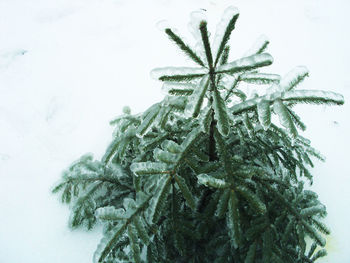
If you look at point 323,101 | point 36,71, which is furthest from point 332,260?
point 36,71

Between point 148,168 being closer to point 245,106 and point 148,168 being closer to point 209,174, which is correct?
point 209,174

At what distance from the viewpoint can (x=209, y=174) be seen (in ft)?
5.58

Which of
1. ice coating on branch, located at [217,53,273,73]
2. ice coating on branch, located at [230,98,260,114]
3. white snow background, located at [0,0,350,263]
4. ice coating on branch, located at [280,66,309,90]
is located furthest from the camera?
white snow background, located at [0,0,350,263]

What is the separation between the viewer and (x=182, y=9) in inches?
198

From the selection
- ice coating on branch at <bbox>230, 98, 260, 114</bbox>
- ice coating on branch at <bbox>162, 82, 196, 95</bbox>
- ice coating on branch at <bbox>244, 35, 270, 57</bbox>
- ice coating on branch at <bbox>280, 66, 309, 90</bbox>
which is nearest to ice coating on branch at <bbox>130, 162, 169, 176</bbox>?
ice coating on branch at <bbox>162, 82, 196, 95</bbox>

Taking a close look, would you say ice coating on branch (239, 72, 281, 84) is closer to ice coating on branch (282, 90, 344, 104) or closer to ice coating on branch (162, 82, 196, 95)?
ice coating on branch (282, 90, 344, 104)

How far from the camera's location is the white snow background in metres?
2.50

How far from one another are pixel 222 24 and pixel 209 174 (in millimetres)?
860

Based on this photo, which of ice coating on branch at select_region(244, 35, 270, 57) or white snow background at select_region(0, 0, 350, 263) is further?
white snow background at select_region(0, 0, 350, 263)

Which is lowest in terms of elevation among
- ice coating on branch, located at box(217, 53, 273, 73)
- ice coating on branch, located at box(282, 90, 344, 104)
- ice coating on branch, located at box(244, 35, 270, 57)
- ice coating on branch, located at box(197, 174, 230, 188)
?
ice coating on branch, located at box(197, 174, 230, 188)

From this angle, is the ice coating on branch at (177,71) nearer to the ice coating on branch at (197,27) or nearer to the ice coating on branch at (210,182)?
the ice coating on branch at (197,27)

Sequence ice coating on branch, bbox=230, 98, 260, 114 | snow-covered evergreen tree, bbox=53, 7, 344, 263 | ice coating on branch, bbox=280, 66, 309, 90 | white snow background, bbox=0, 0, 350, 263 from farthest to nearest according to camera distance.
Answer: white snow background, bbox=0, 0, 350, 263, ice coating on branch, bbox=230, 98, 260, 114, ice coating on branch, bbox=280, 66, 309, 90, snow-covered evergreen tree, bbox=53, 7, 344, 263

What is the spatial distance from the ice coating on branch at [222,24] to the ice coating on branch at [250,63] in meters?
0.11

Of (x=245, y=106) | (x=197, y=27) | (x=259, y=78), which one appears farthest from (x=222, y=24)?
(x=259, y=78)
